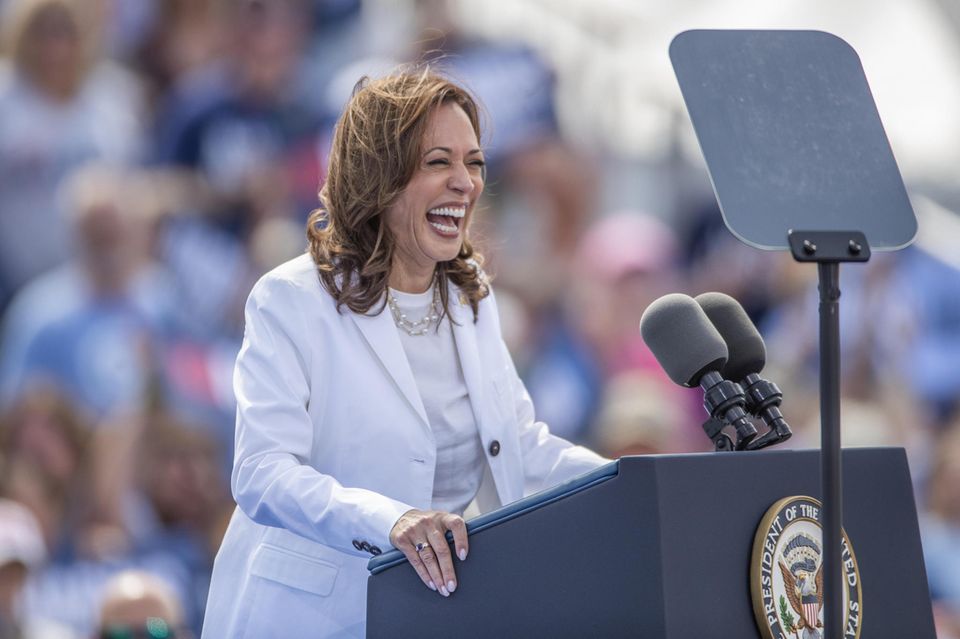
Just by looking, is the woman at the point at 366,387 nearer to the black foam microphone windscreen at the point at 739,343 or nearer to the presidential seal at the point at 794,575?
the black foam microphone windscreen at the point at 739,343

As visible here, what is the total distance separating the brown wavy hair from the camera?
93.6 inches

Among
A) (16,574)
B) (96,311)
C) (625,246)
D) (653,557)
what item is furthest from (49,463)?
(653,557)

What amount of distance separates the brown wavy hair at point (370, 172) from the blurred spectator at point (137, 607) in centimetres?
167

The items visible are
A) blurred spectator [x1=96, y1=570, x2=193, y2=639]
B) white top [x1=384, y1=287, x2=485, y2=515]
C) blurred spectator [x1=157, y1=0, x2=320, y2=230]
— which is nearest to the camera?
white top [x1=384, y1=287, x2=485, y2=515]

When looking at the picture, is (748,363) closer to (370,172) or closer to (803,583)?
(803,583)

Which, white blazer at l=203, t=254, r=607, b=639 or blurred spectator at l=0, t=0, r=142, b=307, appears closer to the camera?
white blazer at l=203, t=254, r=607, b=639

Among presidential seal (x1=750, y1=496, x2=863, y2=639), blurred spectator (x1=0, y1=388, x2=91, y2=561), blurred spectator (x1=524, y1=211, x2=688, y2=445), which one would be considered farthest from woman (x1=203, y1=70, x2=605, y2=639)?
blurred spectator (x1=524, y1=211, x2=688, y2=445)

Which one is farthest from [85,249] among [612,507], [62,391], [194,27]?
[612,507]

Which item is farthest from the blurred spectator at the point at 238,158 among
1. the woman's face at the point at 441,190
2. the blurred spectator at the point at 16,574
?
the woman's face at the point at 441,190

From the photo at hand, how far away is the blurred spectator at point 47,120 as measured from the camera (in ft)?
16.6

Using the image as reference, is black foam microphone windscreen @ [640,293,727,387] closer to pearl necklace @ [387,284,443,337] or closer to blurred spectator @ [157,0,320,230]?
pearl necklace @ [387,284,443,337]

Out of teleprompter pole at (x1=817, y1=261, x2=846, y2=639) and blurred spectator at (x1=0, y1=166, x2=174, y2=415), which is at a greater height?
blurred spectator at (x1=0, y1=166, x2=174, y2=415)

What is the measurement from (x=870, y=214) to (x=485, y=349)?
0.91 meters

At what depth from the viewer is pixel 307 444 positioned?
2.26 meters
